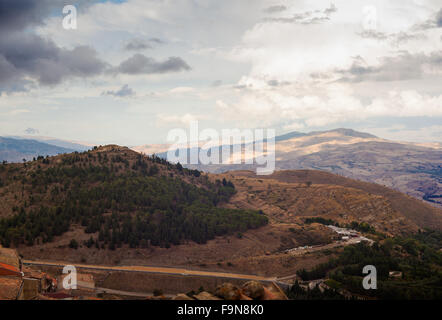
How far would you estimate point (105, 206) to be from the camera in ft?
491

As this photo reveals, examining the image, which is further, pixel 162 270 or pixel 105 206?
pixel 105 206

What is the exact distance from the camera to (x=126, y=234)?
132 m

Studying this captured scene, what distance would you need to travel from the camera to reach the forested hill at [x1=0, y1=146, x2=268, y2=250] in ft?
431

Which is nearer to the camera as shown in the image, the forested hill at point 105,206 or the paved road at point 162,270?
the paved road at point 162,270

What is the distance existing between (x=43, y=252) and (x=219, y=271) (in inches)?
2102

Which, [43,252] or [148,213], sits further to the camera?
[148,213]

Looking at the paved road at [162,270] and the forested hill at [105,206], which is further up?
the forested hill at [105,206]

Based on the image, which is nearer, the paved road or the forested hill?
the paved road

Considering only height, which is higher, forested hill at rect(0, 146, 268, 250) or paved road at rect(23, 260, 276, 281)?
forested hill at rect(0, 146, 268, 250)

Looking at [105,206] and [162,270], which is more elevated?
[105,206]

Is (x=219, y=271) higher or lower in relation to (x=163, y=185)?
lower

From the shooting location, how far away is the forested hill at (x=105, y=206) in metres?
131
